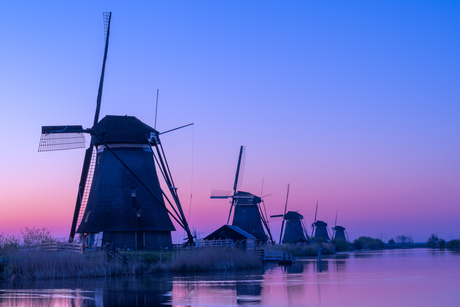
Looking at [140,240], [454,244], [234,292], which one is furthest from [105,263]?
[454,244]

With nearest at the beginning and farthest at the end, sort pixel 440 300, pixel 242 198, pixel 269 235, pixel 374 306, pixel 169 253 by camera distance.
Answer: pixel 374 306
pixel 440 300
pixel 169 253
pixel 242 198
pixel 269 235

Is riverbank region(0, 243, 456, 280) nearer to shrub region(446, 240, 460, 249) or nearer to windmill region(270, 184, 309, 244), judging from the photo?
windmill region(270, 184, 309, 244)

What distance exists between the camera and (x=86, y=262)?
2656 cm

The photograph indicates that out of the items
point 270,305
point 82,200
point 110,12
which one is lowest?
point 270,305

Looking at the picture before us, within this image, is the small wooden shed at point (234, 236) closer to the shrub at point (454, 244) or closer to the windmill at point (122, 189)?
the windmill at point (122, 189)

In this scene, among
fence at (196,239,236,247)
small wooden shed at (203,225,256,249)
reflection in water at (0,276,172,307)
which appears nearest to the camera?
reflection in water at (0,276,172,307)

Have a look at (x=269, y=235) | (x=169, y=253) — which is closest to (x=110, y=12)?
(x=169, y=253)

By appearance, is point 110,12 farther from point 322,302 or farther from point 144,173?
point 322,302

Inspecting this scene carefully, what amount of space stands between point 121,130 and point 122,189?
3.36 meters

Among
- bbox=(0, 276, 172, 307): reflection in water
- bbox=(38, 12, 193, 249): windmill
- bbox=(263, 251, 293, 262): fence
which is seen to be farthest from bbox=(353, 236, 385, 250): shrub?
bbox=(0, 276, 172, 307): reflection in water

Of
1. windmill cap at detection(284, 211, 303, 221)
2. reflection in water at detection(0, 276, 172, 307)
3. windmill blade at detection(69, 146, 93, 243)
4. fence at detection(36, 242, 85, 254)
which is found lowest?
reflection in water at detection(0, 276, 172, 307)

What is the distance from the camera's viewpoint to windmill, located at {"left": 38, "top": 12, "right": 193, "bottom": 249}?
106ft

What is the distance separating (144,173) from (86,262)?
8215 millimetres

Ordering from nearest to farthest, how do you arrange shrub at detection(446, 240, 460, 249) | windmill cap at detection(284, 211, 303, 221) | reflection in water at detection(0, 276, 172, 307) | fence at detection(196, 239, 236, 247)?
reflection in water at detection(0, 276, 172, 307)
fence at detection(196, 239, 236, 247)
windmill cap at detection(284, 211, 303, 221)
shrub at detection(446, 240, 460, 249)
